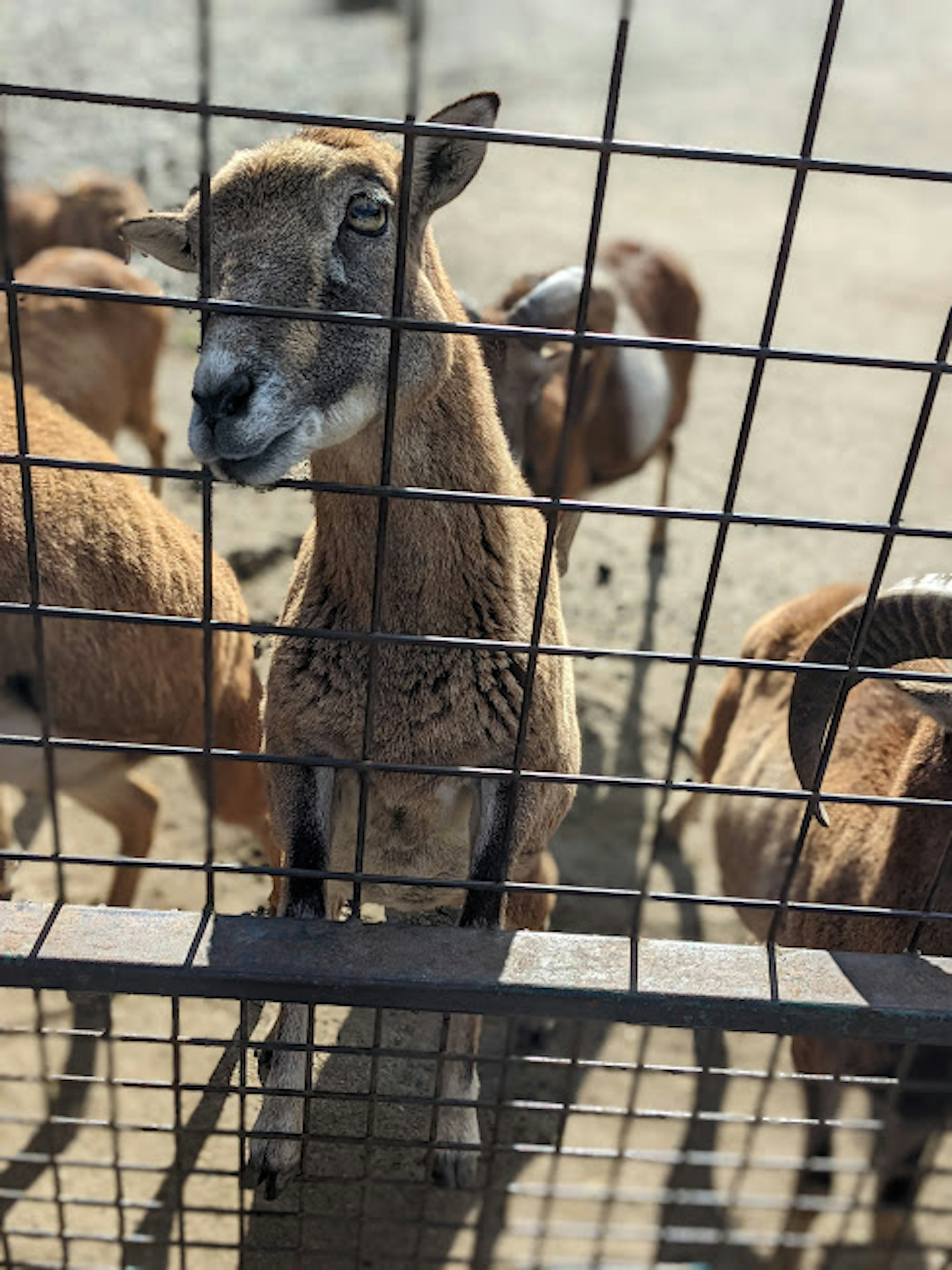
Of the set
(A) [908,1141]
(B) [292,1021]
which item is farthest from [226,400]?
(A) [908,1141]

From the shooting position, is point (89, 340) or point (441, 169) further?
point (89, 340)

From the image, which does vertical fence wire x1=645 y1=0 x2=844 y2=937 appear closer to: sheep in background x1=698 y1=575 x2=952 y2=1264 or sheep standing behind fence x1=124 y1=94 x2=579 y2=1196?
sheep in background x1=698 y1=575 x2=952 y2=1264

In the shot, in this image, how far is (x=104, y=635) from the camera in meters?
3.59

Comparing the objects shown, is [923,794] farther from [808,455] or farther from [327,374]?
[808,455]

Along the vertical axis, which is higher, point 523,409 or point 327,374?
point 327,374

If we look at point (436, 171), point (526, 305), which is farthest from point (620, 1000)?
point (526, 305)

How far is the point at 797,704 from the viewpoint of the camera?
252cm

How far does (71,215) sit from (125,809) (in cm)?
452

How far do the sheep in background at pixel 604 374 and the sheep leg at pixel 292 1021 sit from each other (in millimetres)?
2257

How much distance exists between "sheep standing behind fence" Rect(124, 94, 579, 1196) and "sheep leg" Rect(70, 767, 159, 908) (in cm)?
123

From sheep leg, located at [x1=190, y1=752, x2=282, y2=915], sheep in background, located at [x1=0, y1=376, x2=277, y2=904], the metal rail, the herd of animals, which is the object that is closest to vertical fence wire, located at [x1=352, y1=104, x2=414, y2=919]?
the herd of animals

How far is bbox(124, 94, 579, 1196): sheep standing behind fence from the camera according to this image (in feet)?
7.80

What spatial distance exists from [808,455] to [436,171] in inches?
247

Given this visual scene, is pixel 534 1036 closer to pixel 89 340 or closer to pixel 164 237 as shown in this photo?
pixel 164 237
